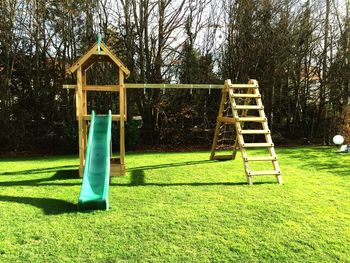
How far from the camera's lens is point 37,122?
986 centimetres

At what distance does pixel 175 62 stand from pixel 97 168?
6763 millimetres

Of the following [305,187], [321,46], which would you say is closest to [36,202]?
[305,187]

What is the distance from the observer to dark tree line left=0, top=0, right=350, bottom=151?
31.6 feet

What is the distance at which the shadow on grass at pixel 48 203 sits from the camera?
152 inches

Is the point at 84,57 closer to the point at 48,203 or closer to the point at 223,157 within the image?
the point at 48,203

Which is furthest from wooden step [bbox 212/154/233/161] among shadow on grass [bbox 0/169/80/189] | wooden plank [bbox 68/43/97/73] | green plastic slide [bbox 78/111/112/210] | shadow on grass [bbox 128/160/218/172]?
wooden plank [bbox 68/43/97/73]

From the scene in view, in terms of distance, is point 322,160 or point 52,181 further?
point 322,160

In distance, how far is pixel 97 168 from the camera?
4859 mm

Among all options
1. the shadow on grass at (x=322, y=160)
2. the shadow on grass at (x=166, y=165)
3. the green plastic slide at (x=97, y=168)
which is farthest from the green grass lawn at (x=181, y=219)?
the shadow on grass at (x=166, y=165)

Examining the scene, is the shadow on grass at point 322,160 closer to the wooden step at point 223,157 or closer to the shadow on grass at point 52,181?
the wooden step at point 223,157

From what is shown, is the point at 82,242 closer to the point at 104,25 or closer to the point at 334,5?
the point at 104,25

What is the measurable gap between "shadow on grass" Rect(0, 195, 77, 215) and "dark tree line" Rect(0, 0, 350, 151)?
5030 mm

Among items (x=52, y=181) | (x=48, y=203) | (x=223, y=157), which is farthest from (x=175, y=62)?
(x=48, y=203)

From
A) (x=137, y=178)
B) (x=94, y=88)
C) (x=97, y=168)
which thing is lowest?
(x=137, y=178)
